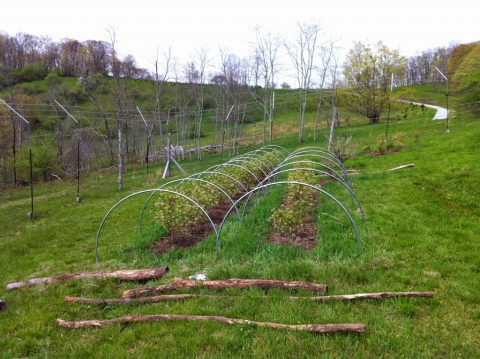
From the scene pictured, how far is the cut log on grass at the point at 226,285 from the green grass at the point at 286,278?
0.13m

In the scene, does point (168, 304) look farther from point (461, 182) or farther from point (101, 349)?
point (461, 182)

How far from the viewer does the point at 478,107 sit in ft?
65.0

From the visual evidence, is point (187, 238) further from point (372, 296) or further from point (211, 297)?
point (372, 296)

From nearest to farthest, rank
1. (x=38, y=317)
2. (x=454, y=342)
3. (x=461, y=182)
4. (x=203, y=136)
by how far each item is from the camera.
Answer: (x=454, y=342)
(x=38, y=317)
(x=461, y=182)
(x=203, y=136)

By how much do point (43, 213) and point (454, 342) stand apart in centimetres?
1180

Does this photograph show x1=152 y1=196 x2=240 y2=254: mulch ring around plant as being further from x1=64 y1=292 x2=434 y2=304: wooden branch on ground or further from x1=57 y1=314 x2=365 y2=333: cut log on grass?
x1=57 y1=314 x2=365 y2=333: cut log on grass

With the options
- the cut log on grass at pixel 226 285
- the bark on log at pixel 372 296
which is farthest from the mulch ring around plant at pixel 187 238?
the bark on log at pixel 372 296

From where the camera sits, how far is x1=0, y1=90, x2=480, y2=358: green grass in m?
3.02

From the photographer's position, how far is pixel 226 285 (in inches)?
159

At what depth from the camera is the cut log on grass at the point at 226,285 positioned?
3.87 m

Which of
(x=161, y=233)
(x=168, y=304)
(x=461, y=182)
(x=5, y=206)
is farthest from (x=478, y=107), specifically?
(x=5, y=206)

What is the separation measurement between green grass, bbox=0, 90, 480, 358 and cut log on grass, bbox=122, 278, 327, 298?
0.13 meters

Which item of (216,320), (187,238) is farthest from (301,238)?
(216,320)

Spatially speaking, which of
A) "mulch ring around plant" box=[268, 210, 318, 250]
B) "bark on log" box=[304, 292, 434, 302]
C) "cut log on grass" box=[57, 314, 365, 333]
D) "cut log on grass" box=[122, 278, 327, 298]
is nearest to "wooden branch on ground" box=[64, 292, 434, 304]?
"bark on log" box=[304, 292, 434, 302]
